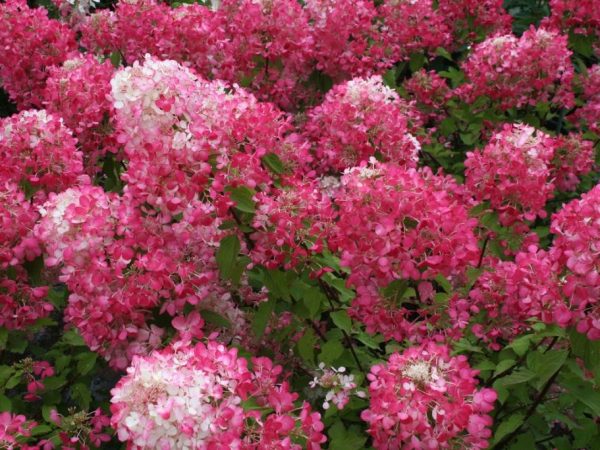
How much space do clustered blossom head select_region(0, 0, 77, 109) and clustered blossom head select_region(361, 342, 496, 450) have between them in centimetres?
234

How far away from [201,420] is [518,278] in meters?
0.94

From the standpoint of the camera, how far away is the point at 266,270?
2119 millimetres

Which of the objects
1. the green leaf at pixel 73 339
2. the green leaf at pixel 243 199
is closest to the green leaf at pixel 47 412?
the green leaf at pixel 73 339

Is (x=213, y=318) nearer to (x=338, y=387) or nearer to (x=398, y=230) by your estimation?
Answer: (x=338, y=387)

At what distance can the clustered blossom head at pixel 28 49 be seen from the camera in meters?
3.37

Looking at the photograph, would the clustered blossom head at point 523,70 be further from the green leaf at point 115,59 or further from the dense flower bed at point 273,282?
the green leaf at point 115,59

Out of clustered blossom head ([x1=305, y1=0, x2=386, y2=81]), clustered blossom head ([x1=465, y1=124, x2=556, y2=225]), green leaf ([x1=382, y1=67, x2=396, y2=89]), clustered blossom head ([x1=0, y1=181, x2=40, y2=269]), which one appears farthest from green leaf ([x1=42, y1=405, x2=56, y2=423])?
green leaf ([x1=382, y1=67, x2=396, y2=89])

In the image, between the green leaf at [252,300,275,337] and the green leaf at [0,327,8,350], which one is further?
the green leaf at [0,327,8,350]

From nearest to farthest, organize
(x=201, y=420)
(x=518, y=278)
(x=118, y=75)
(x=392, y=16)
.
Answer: (x=201, y=420) < (x=518, y=278) < (x=118, y=75) < (x=392, y=16)

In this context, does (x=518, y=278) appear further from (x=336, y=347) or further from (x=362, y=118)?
(x=362, y=118)

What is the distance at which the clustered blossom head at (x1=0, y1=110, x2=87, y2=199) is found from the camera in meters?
2.44

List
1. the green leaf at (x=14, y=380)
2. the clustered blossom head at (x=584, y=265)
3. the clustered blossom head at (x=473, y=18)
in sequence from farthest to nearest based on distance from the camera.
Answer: the clustered blossom head at (x=473, y=18), the green leaf at (x=14, y=380), the clustered blossom head at (x=584, y=265)

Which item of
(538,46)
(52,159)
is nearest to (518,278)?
(52,159)

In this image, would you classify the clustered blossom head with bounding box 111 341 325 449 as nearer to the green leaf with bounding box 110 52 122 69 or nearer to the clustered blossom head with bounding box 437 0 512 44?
the green leaf with bounding box 110 52 122 69
